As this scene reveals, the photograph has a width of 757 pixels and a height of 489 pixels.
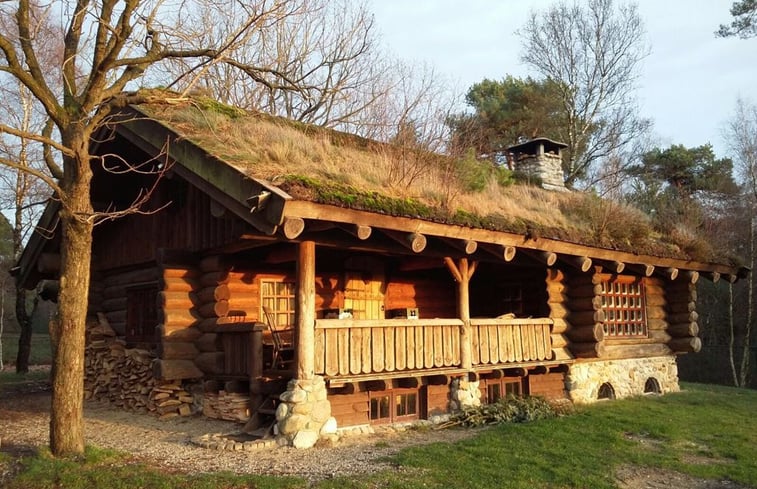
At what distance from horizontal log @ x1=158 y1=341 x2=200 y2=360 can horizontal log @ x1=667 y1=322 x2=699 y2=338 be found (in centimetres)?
1285

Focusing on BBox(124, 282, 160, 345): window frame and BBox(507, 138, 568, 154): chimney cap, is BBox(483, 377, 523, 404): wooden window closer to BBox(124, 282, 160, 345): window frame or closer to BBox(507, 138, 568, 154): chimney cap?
BBox(124, 282, 160, 345): window frame

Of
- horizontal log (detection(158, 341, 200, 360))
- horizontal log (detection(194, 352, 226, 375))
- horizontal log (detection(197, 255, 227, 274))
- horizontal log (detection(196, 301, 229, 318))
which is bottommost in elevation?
horizontal log (detection(194, 352, 226, 375))

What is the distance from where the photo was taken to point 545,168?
69.9ft

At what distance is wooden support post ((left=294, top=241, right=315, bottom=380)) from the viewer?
392 inches

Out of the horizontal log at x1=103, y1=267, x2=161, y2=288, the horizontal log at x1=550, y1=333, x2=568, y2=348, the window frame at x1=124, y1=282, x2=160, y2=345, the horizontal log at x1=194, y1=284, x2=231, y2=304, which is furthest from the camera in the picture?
the horizontal log at x1=550, y1=333, x2=568, y2=348

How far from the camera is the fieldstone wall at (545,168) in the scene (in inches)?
829

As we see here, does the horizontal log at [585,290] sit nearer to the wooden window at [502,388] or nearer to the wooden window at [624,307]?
the wooden window at [624,307]

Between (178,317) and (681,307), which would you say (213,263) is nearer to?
(178,317)

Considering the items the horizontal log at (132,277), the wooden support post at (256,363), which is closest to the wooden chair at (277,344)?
the wooden support post at (256,363)

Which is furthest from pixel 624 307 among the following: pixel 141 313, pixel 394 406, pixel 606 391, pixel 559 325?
pixel 141 313

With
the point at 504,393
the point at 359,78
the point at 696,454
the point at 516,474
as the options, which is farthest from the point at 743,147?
the point at 516,474

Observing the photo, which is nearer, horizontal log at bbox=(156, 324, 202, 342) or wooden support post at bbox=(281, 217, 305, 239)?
wooden support post at bbox=(281, 217, 305, 239)

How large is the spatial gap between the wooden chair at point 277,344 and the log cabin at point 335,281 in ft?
0.24

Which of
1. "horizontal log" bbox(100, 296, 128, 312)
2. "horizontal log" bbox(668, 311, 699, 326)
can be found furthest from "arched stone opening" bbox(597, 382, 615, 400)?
"horizontal log" bbox(100, 296, 128, 312)
